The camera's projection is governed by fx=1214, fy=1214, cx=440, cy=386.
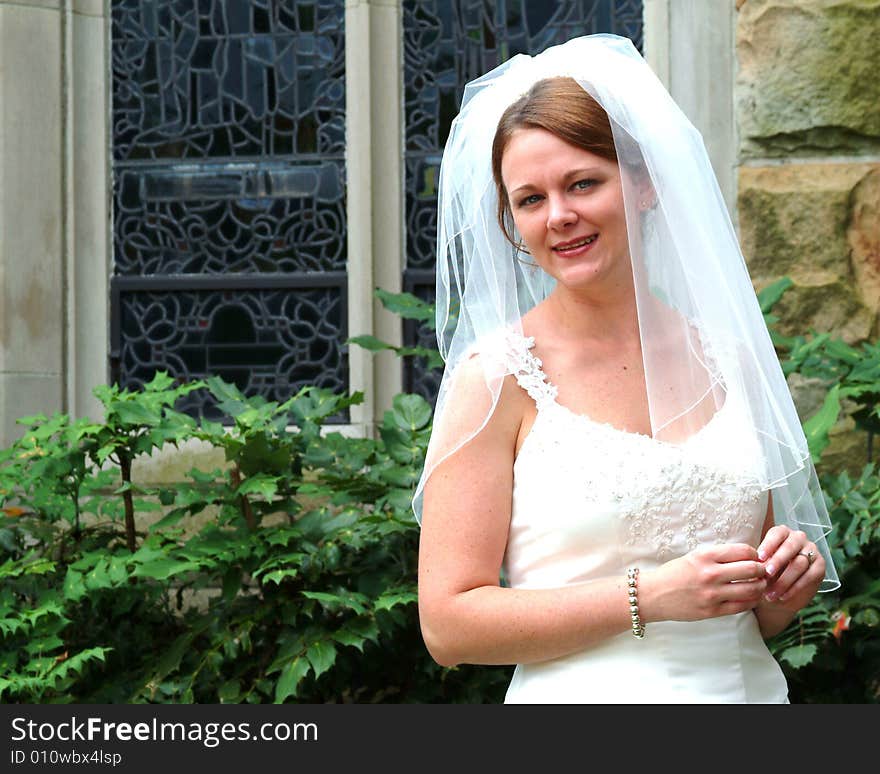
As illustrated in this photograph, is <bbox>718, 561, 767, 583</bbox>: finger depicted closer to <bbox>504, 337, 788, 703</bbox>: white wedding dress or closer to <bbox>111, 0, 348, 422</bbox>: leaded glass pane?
<bbox>504, 337, 788, 703</bbox>: white wedding dress

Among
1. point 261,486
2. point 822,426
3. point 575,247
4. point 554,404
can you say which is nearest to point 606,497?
point 554,404

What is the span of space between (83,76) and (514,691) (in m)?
3.15

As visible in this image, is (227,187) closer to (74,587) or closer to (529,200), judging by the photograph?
(74,587)

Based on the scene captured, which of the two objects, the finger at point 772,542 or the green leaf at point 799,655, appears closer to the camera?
the finger at point 772,542

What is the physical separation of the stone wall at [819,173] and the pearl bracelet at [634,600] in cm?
216

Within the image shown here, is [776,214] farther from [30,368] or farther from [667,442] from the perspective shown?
[30,368]

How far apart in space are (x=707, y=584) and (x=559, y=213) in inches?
23.7

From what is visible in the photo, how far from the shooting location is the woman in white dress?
1839mm

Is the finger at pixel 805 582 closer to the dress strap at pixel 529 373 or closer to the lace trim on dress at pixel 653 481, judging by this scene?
the lace trim on dress at pixel 653 481

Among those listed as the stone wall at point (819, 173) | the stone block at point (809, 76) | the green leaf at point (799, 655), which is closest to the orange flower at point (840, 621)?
the green leaf at point (799, 655)

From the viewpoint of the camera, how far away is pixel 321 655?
9.99ft

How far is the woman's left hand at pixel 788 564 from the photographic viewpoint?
1.81 metres

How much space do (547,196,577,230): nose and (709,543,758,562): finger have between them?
1.78 feet

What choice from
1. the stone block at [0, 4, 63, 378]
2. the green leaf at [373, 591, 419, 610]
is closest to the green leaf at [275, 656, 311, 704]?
the green leaf at [373, 591, 419, 610]
